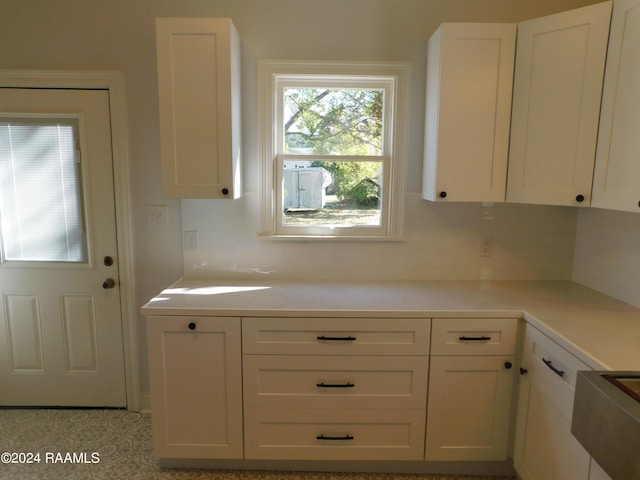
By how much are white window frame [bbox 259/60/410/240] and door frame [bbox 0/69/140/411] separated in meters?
0.81

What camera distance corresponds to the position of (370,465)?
2043mm

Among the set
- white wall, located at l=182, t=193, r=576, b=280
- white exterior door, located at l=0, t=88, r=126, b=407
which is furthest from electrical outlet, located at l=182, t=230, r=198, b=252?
white exterior door, located at l=0, t=88, r=126, b=407

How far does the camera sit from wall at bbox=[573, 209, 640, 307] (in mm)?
1931

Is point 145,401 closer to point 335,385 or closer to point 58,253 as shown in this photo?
point 58,253

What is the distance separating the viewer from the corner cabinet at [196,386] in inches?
73.1

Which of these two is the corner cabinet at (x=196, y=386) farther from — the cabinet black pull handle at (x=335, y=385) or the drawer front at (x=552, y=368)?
the drawer front at (x=552, y=368)

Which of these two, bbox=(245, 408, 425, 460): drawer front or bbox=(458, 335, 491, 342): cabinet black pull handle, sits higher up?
bbox=(458, 335, 491, 342): cabinet black pull handle

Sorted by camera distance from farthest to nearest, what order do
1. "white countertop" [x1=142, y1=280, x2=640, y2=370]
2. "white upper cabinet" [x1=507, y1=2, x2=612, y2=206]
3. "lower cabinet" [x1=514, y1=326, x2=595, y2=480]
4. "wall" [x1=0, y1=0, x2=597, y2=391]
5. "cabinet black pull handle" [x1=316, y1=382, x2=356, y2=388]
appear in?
A: 1. "wall" [x1=0, y1=0, x2=597, y2=391]
2. "cabinet black pull handle" [x1=316, y1=382, x2=356, y2=388]
3. "white upper cabinet" [x1=507, y1=2, x2=612, y2=206]
4. "white countertop" [x1=142, y1=280, x2=640, y2=370]
5. "lower cabinet" [x1=514, y1=326, x2=595, y2=480]

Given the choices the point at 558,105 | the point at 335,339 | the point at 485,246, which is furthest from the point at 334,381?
the point at 558,105

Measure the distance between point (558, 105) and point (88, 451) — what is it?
3.06m

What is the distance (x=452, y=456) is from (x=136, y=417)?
1896 millimetres

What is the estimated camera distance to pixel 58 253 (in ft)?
7.84

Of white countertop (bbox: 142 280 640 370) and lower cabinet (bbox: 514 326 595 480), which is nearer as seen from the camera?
lower cabinet (bbox: 514 326 595 480)

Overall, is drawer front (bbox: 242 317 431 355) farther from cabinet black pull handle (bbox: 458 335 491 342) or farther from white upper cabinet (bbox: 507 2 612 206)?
white upper cabinet (bbox: 507 2 612 206)
